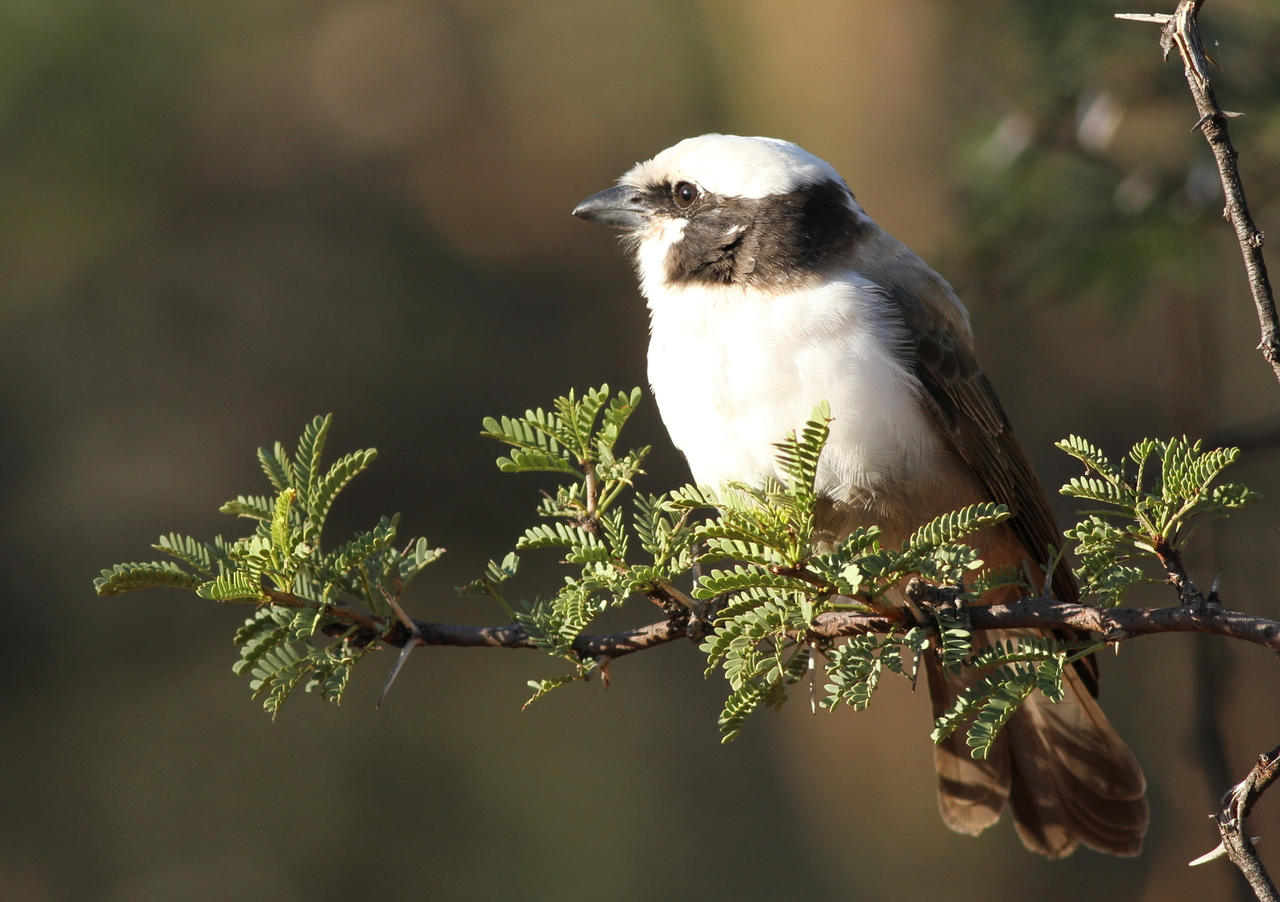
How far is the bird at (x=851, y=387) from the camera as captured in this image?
3045 millimetres

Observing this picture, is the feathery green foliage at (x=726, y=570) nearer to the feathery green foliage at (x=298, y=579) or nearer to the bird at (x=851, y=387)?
the feathery green foliage at (x=298, y=579)

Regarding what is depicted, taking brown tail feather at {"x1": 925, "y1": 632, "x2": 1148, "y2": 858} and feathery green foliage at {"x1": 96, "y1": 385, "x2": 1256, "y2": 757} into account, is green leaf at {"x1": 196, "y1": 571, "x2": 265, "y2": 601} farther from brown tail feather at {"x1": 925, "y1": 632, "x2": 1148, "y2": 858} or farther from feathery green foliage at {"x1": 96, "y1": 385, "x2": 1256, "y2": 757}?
brown tail feather at {"x1": 925, "y1": 632, "x2": 1148, "y2": 858}

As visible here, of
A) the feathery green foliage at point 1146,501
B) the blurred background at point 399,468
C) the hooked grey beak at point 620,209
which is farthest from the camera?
the blurred background at point 399,468

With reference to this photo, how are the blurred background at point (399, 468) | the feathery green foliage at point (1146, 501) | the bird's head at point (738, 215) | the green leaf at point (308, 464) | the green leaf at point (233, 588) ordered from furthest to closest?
the blurred background at point (399, 468)
the bird's head at point (738, 215)
the green leaf at point (308, 464)
the green leaf at point (233, 588)
the feathery green foliage at point (1146, 501)

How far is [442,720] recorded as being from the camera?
23.0ft

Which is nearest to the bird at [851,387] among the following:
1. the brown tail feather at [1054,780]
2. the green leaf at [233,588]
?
the brown tail feather at [1054,780]

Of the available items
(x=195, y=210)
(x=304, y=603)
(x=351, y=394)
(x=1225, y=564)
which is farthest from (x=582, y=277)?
(x=304, y=603)

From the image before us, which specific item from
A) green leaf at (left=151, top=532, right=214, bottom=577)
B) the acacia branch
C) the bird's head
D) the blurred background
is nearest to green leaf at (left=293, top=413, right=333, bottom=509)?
green leaf at (left=151, top=532, right=214, bottom=577)

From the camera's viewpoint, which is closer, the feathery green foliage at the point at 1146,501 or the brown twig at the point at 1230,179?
the brown twig at the point at 1230,179

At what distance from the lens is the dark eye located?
3.56 metres

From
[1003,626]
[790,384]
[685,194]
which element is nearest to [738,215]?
[685,194]

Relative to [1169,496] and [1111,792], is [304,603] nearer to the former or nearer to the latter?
[1169,496]

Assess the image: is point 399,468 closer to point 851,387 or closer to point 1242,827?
point 851,387

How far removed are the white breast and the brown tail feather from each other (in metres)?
0.81
